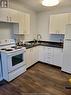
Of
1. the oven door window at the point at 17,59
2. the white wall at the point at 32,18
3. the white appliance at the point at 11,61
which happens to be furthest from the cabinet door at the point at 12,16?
the oven door window at the point at 17,59

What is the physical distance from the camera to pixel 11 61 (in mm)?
2607

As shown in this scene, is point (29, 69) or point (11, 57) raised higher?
point (11, 57)

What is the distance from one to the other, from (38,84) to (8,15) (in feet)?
7.22

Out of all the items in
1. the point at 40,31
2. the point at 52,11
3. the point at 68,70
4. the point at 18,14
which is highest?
the point at 52,11

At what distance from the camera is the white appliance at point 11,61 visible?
254 centimetres

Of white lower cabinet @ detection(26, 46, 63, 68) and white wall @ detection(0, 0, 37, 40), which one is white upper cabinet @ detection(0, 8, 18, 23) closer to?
white wall @ detection(0, 0, 37, 40)

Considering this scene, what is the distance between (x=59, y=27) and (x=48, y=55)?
1.21 metres

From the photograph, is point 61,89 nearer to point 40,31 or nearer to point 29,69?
point 29,69

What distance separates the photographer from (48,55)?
150 inches

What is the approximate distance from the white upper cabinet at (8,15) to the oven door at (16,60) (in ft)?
3.28

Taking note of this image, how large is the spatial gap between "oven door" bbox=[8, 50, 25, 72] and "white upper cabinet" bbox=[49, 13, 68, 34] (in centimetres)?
161

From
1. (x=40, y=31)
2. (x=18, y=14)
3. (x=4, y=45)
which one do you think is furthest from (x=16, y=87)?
(x=40, y=31)

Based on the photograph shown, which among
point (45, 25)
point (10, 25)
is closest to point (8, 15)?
point (10, 25)

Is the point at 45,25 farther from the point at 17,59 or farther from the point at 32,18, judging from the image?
the point at 17,59
